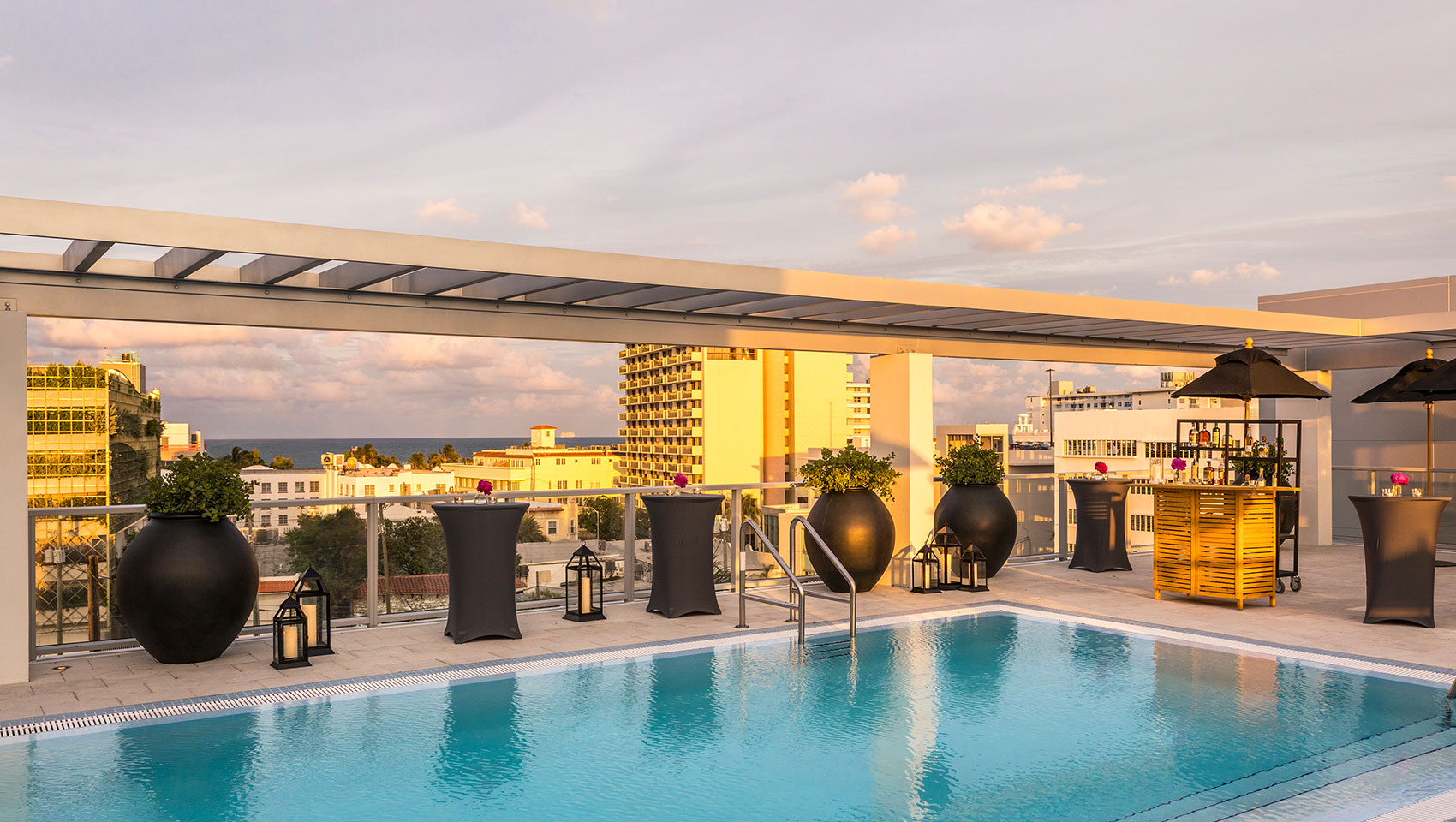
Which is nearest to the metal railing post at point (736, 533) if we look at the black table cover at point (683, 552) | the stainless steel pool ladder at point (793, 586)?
the stainless steel pool ladder at point (793, 586)

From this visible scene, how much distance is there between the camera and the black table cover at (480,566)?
7.71 meters

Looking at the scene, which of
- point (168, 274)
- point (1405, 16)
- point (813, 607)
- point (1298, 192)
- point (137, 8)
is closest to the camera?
point (168, 274)

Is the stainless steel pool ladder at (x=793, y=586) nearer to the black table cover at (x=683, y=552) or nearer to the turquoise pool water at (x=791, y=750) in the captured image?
the black table cover at (x=683, y=552)

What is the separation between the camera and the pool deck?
6395 mm

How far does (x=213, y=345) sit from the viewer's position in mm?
46906

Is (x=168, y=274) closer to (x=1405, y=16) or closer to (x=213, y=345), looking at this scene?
(x=1405, y=16)

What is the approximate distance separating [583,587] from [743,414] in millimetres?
113832

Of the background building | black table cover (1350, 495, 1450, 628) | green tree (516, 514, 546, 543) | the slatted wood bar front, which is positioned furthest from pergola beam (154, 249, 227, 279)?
the background building

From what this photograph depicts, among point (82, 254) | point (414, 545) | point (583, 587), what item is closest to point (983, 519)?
point (583, 587)

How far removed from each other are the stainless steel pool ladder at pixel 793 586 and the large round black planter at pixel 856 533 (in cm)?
17

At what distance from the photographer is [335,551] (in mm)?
8086

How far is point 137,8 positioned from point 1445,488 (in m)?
25.2

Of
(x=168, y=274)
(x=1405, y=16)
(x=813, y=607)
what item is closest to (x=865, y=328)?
(x=813, y=607)

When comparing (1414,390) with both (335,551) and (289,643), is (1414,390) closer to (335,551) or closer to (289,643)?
(335,551)
